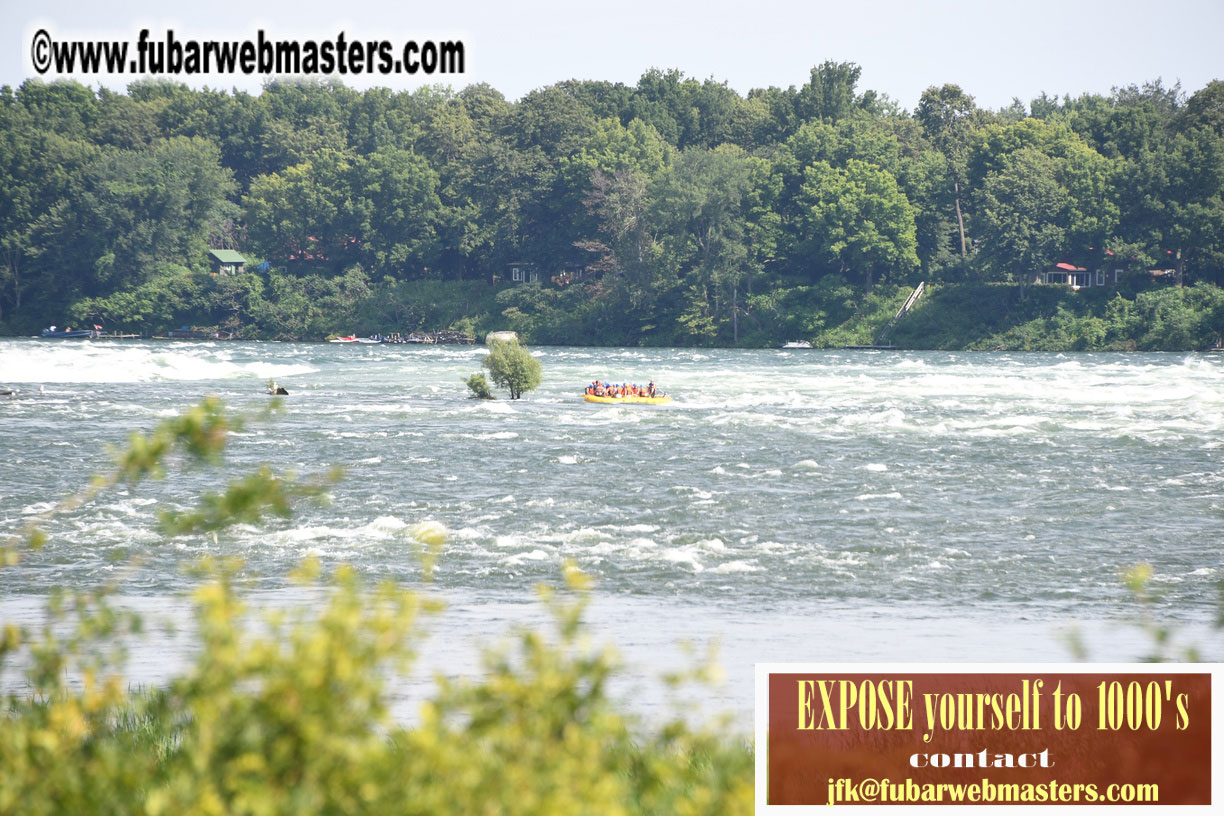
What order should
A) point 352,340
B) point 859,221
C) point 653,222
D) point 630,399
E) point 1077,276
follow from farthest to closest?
1. point 352,340
2. point 653,222
3. point 1077,276
4. point 859,221
5. point 630,399

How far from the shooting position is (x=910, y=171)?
107 meters

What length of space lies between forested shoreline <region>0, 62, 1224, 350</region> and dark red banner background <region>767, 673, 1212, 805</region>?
89.4 metres

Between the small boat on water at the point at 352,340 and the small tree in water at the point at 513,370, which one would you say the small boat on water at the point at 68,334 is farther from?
the small tree in water at the point at 513,370

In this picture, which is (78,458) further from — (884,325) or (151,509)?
(884,325)

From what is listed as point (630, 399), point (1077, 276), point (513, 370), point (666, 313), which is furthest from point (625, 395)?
point (1077, 276)

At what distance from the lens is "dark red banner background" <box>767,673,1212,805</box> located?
21.4ft

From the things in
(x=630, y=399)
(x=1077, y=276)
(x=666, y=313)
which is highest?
(x=1077, y=276)

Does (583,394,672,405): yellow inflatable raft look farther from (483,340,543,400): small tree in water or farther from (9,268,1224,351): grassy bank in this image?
(9,268,1224,351): grassy bank

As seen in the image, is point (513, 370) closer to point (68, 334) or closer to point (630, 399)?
point (630, 399)

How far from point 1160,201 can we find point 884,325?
19461mm

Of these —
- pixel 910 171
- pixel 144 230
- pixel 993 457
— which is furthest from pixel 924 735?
pixel 144 230

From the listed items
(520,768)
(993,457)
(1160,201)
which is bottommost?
(993,457)

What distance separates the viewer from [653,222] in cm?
10562

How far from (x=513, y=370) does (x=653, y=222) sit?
185 feet
